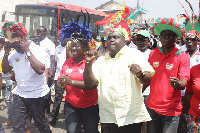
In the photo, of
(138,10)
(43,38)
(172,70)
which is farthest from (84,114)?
(43,38)

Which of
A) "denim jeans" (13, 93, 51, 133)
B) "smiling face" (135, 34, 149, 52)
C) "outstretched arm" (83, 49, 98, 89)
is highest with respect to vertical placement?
"smiling face" (135, 34, 149, 52)

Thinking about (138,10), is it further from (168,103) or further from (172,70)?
(168,103)

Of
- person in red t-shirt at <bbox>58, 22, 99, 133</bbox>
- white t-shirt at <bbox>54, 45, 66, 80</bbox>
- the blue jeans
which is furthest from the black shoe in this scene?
the blue jeans

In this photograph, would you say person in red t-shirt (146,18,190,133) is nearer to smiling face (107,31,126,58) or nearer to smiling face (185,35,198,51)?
smiling face (107,31,126,58)

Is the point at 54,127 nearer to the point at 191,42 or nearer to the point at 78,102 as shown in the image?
the point at 78,102

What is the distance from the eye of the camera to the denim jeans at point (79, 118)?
11.9ft

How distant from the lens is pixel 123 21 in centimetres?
341

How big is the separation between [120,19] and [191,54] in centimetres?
220

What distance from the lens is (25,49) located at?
13.3 feet

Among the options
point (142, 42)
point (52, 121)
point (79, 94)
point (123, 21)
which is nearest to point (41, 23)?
point (52, 121)

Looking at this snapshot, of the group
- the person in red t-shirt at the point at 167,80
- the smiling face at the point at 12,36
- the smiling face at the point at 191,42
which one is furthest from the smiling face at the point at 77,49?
the smiling face at the point at 191,42

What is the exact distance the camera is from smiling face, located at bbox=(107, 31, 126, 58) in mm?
3137

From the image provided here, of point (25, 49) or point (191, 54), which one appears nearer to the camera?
point (25, 49)

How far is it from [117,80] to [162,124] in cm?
94
